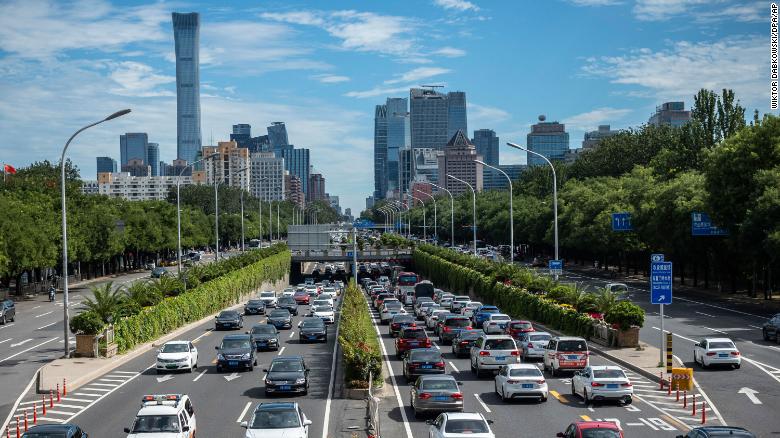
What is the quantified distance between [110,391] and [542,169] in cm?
15758

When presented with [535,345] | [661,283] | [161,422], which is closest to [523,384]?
[661,283]

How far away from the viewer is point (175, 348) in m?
39.8

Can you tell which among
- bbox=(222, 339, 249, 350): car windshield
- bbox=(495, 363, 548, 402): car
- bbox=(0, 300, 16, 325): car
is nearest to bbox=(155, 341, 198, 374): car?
bbox=(222, 339, 249, 350): car windshield

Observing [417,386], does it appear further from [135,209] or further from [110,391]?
[135,209]

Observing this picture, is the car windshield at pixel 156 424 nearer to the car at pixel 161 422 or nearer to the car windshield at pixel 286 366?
the car at pixel 161 422

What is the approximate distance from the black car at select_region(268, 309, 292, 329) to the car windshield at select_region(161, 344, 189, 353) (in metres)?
19.5

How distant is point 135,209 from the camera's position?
129500 mm

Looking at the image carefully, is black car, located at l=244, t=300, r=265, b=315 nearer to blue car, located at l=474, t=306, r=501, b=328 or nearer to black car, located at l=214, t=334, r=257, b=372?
blue car, located at l=474, t=306, r=501, b=328

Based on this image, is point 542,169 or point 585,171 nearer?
point 585,171

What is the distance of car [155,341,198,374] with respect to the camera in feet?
128

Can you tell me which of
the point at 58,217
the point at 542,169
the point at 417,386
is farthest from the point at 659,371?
the point at 542,169

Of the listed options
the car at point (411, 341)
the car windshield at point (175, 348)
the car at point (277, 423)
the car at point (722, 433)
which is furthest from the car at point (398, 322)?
the car at point (722, 433)

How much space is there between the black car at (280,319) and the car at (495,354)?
25055mm

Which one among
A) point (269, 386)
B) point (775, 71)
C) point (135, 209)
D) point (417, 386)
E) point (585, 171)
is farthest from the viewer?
point (585, 171)
